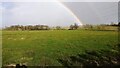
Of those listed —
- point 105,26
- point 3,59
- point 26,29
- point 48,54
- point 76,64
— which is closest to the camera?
point 76,64

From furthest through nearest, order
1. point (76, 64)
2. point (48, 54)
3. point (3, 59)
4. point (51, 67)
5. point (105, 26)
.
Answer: point (105, 26) < point (48, 54) < point (3, 59) < point (76, 64) < point (51, 67)

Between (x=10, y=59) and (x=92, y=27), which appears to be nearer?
(x=10, y=59)

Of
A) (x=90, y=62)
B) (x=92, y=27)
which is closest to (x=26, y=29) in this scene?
(x=92, y=27)

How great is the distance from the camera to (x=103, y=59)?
21562mm

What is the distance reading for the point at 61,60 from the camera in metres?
20.0

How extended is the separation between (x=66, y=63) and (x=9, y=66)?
185 inches

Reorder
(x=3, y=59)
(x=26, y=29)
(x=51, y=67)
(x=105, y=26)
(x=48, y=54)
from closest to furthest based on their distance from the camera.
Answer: (x=51, y=67) → (x=3, y=59) → (x=48, y=54) → (x=26, y=29) → (x=105, y=26)

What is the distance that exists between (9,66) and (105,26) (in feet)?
145

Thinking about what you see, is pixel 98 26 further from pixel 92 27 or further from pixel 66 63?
pixel 66 63

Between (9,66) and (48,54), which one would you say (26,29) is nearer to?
(48,54)

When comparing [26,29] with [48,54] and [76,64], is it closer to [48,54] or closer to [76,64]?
[48,54]

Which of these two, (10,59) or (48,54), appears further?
(48,54)

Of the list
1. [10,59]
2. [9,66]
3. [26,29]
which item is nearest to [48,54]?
[10,59]

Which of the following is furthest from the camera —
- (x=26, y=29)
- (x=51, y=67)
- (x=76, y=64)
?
(x=26, y=29)
